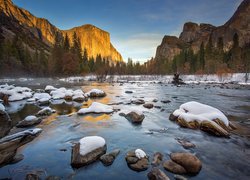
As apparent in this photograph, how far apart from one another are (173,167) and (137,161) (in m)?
1.27

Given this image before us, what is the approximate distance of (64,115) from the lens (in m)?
13.2

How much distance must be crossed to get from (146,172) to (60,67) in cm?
8046

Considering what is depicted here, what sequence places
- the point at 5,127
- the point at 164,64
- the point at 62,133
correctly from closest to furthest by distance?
1. the point at 62,133
2. the point at 5,127
3. the point at 164,64

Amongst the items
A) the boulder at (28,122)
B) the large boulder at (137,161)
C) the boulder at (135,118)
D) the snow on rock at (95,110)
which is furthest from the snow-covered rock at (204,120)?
the boulder at (28,122)

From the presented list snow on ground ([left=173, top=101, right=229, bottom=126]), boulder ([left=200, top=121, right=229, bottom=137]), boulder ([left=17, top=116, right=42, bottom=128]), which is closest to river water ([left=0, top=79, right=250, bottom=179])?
boulder ([left=200, top=121, right=229, bottom=137])

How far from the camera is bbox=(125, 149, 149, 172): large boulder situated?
18.5 feet

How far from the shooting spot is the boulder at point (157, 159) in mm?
5926

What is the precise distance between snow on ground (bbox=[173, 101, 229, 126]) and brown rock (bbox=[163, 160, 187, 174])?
4816 mm

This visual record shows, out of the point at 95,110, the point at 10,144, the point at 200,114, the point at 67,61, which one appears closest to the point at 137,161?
the point at 10,144

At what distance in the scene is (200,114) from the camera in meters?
10.3

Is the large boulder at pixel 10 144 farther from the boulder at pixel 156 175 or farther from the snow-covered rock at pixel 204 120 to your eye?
the snow-covered rock at pixel 204 120

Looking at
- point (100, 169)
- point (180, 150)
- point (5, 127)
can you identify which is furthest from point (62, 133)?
point (180, 150)

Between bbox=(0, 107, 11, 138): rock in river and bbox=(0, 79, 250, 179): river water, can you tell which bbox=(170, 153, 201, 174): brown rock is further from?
bbox=(0, 107, 11, 138): rock in river

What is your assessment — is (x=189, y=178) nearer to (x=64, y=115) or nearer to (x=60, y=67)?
(x=64, y=115)
